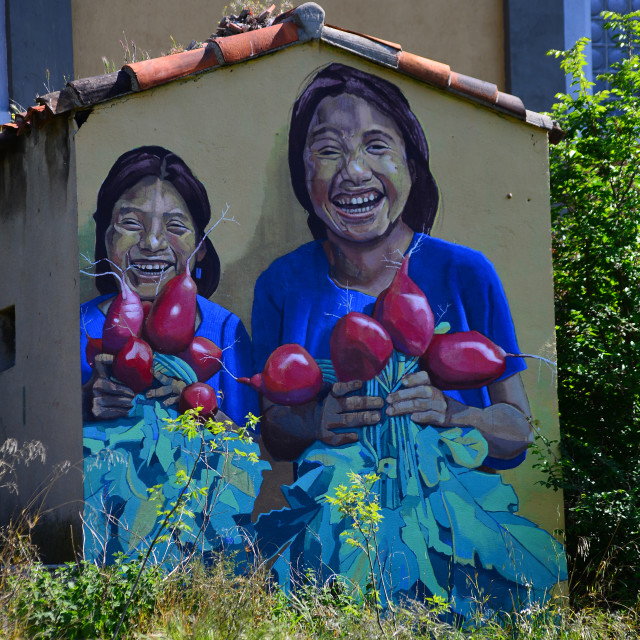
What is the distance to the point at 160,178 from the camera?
6.93m

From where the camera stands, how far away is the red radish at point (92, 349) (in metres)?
6.63

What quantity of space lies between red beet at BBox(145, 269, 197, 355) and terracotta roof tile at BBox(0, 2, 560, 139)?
1530mm

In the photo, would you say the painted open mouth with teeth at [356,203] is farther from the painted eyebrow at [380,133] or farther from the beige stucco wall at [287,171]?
the painted eyebrow at [380,133]

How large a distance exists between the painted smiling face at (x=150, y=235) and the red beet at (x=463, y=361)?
2.10 meters

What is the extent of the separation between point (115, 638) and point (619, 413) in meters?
5.05

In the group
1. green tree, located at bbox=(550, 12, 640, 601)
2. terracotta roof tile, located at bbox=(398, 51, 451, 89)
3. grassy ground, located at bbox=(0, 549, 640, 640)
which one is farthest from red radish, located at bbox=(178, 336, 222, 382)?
green tree, located at bbox=(550, 12, 640, 601)

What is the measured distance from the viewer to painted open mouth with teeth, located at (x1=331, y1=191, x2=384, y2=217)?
730 centimetres

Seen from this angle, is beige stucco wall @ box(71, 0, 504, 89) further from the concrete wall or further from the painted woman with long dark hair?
the painted woman with long dark hair

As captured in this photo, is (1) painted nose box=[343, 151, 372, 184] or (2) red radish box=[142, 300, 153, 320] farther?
(1) painted nose box=[343, 151, 372, 184]

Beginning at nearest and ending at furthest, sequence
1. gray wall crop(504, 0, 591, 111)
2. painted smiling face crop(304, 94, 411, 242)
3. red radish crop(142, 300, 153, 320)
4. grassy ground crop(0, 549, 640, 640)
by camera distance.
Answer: grassy ground crop(0, 549, 640, 640) < red radish crop(142, 300, 153, 320) < painted smiling face crop(304, 94, 411, 242) < gray wall crop(504, 0, 591, 111)

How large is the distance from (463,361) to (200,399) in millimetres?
2210

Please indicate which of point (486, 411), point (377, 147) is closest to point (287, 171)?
point (377, 147)

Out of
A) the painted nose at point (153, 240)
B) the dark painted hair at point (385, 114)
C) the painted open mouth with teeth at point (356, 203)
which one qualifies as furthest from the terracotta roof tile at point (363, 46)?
the painted nose at point (153, 240)

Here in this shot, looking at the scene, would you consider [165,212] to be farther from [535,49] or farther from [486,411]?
[535,49]
